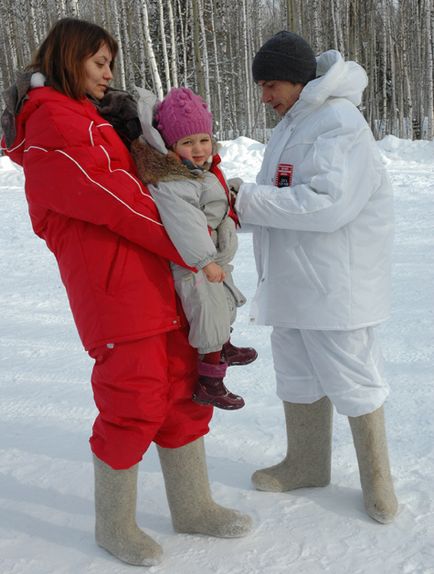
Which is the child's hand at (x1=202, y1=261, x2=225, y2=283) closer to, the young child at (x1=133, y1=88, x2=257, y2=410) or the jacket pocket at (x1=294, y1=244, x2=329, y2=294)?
the young child at (x1=133, y1=88, x2=257, y2=410)

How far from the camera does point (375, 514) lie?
2.18m

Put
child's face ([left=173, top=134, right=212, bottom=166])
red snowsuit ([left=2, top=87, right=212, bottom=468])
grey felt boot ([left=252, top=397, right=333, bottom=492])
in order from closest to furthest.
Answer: red snowsuit ([left=2, top=87, right=212, bottom=468])
child's face ([left=173, top=134, right=212, bottom=166])
grey felt boot ([left=252, top=397, right=333, bottom=492])

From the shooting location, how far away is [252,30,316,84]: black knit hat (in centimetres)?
212

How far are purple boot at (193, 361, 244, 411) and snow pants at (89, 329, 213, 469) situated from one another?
50 millimetres

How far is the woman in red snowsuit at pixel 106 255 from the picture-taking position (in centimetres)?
178

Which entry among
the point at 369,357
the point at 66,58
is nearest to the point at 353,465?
the point at 369,357

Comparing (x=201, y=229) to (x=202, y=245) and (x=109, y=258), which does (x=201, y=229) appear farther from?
(x=109, y=258)

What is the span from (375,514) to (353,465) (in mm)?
374

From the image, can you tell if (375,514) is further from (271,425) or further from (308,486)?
(271,425)

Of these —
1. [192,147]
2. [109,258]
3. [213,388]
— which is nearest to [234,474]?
[213,388]

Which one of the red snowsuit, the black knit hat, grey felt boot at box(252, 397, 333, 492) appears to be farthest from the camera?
grey felt boot at box(252, 397, 333, 492)

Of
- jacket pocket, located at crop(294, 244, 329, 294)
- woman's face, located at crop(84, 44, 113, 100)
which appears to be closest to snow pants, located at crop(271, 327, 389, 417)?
jacket pocket, located at crop(294, 244, 329, 294)

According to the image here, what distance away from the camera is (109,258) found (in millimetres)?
1862

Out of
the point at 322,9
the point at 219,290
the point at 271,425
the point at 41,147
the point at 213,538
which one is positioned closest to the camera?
the point at 41,147
